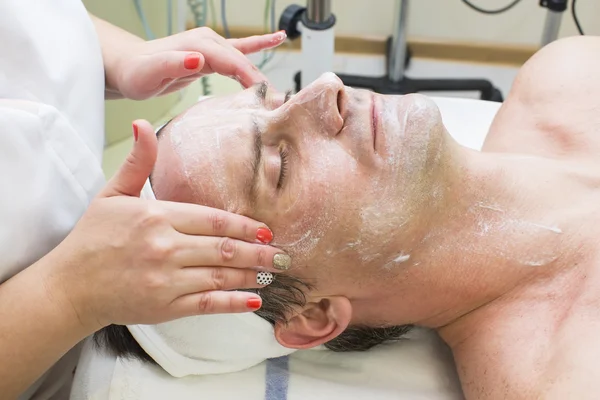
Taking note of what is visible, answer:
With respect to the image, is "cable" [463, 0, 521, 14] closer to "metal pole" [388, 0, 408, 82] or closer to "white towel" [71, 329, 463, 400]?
"metal pole" [388, 0, 408, 82]

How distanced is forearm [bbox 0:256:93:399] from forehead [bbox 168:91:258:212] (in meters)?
0.26

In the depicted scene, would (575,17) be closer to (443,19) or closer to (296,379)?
(443,19)

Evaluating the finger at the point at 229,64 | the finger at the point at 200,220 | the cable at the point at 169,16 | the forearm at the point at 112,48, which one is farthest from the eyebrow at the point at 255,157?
the cable at the point at 169,16

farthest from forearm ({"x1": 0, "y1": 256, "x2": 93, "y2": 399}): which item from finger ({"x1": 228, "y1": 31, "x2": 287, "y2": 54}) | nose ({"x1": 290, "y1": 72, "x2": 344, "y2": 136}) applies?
finger ({"x1": 228, "y1": 31, "x2": 287, "y2": 54})

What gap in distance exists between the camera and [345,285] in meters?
1.04

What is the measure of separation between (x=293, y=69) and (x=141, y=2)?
122 centimetres

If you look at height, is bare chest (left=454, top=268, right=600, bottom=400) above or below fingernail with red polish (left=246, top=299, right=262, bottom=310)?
below

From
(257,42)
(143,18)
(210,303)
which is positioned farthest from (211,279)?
(143,18)

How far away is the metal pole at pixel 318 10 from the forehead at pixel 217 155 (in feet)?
3.27

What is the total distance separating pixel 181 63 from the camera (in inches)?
44.7

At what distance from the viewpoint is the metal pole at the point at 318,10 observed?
1.91 m

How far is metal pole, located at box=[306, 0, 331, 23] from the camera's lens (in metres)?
1.91

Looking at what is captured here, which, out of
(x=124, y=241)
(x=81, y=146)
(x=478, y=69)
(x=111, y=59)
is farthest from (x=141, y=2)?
(x=478, y=69)

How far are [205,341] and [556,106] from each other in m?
0.90
